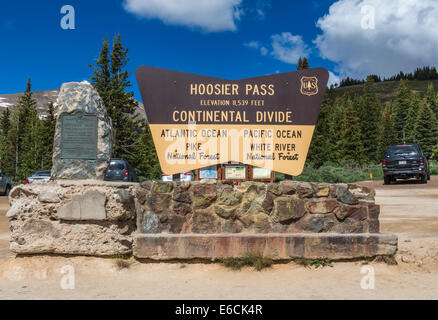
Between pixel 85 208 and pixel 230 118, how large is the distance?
2603mm

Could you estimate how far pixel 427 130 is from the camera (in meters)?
51.0

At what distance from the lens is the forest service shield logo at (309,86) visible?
5996 mm

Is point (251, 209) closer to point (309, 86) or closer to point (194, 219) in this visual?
point (194, 219)

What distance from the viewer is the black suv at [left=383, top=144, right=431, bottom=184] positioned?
56.0 feet

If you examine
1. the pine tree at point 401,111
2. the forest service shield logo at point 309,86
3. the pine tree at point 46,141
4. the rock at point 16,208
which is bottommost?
the rock at point 16,208

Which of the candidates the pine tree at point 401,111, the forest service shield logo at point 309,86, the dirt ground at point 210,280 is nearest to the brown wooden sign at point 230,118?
the forest service shield logo at point 309,86

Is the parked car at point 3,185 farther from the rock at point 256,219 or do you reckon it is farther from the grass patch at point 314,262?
the grass patch at point 314,262

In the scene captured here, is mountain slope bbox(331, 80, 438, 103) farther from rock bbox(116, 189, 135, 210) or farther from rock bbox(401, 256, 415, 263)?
rock bbox(116, 189, 135, 210)

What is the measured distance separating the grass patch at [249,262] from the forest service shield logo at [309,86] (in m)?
2.81

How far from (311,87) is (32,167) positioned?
37667 millimetres

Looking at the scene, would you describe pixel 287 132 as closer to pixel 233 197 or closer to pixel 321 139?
pixel 233 197

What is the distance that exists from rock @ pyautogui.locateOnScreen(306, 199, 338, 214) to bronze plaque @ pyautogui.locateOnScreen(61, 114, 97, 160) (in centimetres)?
321

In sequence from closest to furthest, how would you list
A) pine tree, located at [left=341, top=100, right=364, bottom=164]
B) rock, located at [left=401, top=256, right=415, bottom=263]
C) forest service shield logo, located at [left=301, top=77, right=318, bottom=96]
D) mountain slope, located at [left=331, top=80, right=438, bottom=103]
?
rock, located at [left=401, top=256, right=415, bottom=263]
forest service shield logo, located at [left=301, top=77, right=318, bottom=96]
pine tree, located at [left=341, top=100, right=364, bottom=164]
mountain slope, located at [left=331, top=80, right=438, bottom=103]

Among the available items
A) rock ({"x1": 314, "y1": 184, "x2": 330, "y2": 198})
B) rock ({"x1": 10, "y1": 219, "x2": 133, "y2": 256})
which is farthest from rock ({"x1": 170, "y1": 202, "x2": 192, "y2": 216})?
rock ({"x1": 314, "y1": 184, "x2": 330, "y2": 198})
